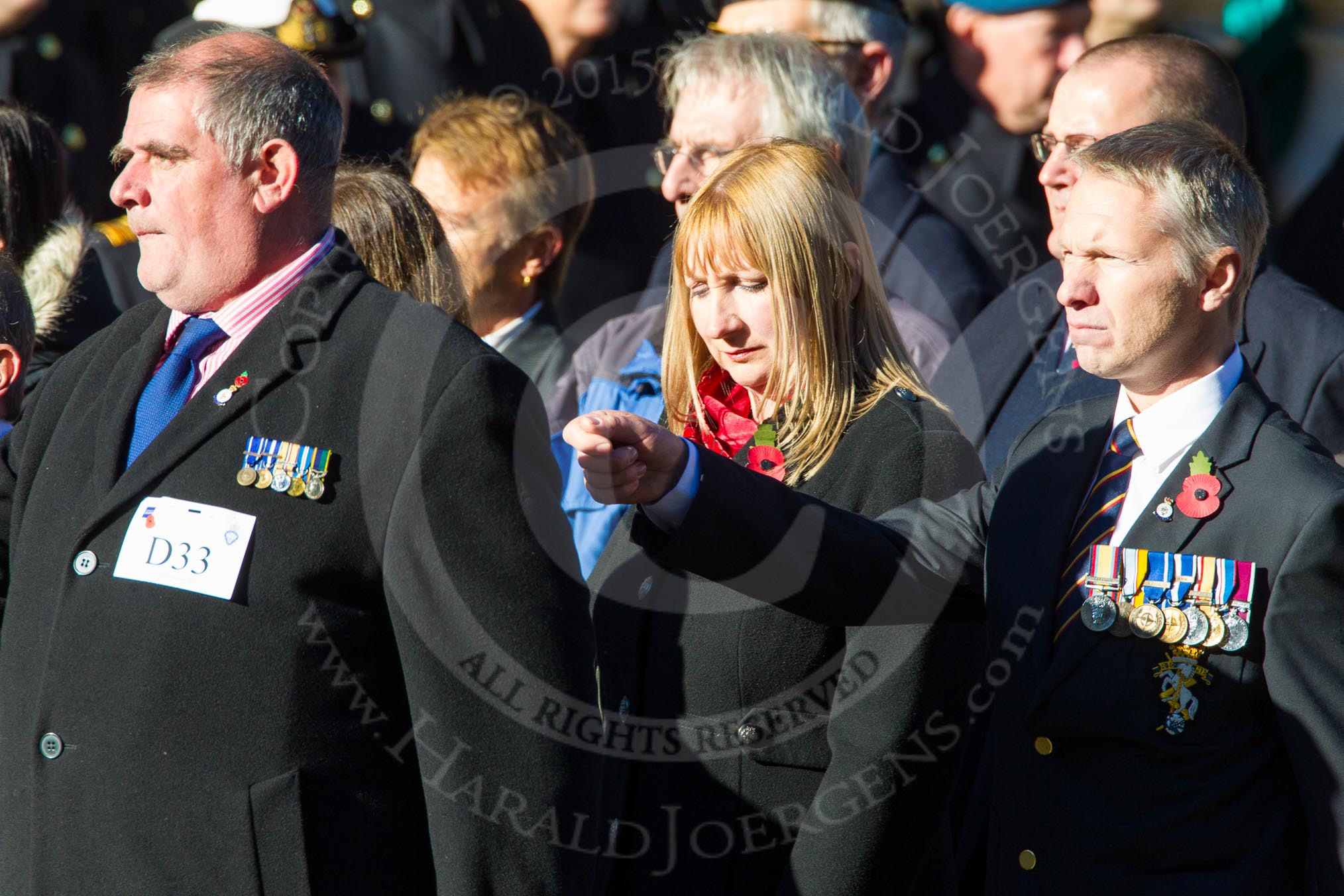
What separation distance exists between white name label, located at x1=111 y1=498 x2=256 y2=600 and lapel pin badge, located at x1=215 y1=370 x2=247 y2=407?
16cm

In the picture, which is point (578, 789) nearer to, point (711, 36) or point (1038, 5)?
point (711, 36)

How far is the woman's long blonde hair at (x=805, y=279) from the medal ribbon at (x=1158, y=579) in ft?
1.72

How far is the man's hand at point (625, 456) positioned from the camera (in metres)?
1.72

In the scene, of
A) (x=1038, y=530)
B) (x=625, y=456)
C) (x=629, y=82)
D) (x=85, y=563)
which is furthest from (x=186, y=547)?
(x=629, y=82)

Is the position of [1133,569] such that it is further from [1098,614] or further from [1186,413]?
[1186,413]

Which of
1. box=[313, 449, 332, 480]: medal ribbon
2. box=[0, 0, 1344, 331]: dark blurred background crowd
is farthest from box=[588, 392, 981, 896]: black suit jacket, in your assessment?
box=[0, 0, 1344, 331]: dark blurred background crowd

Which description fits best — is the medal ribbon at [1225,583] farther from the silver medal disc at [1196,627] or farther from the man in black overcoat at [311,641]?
the man in black overcoat at [311,641]

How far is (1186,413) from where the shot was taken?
2.23 meters

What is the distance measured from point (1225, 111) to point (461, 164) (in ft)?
5.94

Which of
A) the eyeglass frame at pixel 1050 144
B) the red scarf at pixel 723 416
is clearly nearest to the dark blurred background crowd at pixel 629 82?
the eyeglass frame at pixel 1050 144

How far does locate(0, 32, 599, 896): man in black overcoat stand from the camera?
6.97 feet

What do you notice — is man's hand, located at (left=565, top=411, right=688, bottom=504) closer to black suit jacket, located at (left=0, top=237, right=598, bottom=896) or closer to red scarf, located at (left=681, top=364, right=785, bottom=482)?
black suit jacket, located at (left=0, top=237, right=598, bottom=896)

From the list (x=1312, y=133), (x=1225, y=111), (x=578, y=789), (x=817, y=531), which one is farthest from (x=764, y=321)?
(x=1312, y=133)

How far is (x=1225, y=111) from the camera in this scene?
10.8ft
